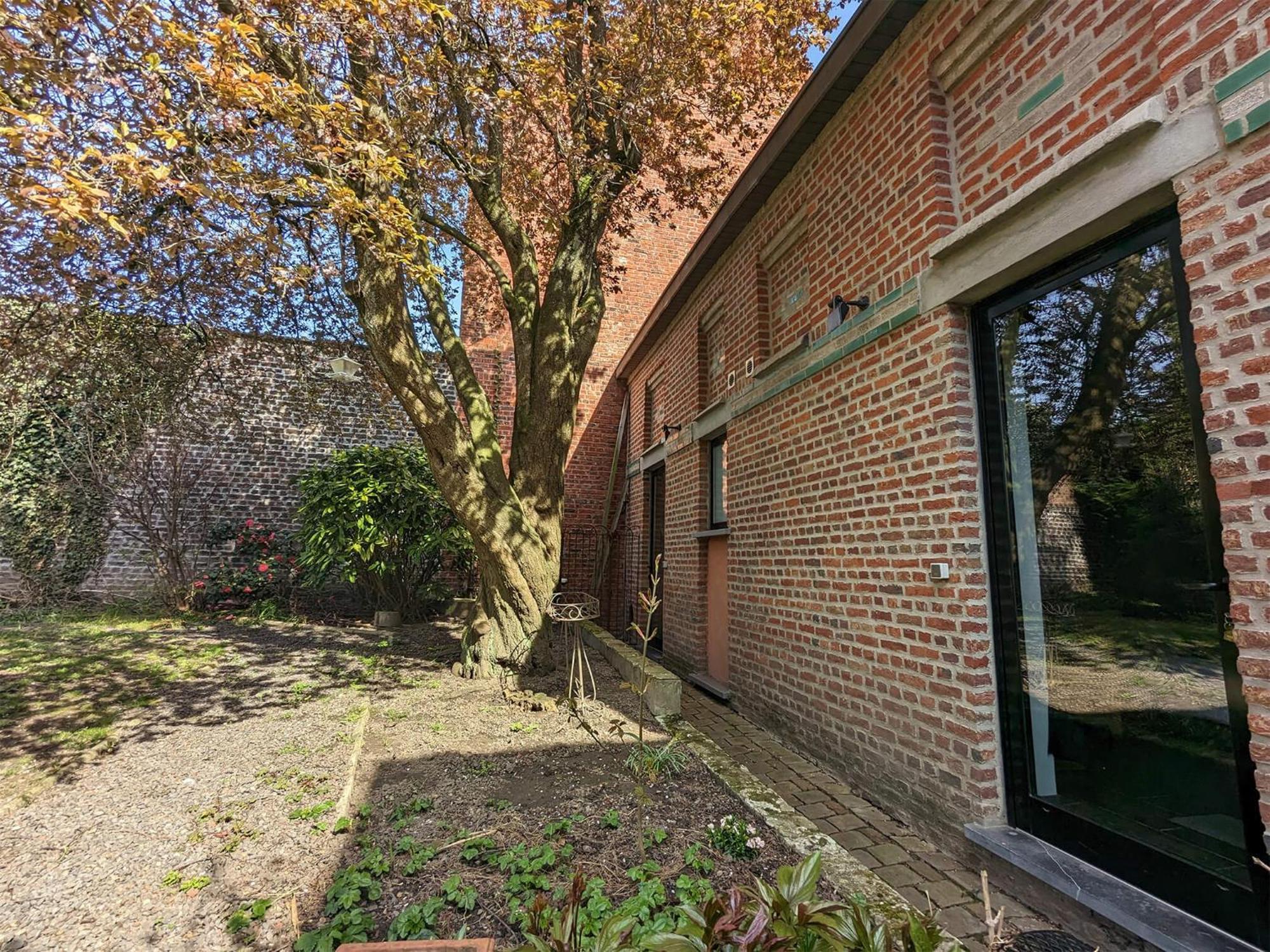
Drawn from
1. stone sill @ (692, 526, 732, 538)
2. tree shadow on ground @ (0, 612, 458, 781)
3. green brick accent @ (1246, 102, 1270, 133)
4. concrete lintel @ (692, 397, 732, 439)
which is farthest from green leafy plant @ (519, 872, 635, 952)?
concrete lintel @ (692, 397, 732, 439)

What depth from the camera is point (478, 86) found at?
16.0ft

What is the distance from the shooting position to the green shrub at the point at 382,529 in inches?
336

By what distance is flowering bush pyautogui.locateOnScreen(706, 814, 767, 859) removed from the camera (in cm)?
277

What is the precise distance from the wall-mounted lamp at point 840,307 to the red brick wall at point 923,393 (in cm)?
8

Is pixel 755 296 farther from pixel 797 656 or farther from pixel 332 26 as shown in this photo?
pixel 332 26

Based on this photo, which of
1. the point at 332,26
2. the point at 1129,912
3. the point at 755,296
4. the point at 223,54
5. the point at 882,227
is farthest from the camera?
the point at 755,296

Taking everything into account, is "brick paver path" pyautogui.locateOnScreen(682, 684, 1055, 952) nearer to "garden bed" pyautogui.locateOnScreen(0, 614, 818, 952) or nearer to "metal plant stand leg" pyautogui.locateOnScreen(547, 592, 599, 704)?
"garden bed" pyautogui.locateOnScreen(0, 614, 818, 952)

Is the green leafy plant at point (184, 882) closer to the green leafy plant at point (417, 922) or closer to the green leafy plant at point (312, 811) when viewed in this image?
the green leafy plant at point (312, 811)

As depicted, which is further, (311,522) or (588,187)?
(311,522)

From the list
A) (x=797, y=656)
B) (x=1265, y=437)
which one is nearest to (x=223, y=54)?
(x=1265, y=437)

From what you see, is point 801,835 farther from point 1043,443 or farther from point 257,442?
point 257,442

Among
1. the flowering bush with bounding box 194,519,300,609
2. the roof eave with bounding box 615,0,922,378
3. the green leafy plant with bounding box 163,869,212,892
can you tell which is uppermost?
the roof eave with bounding box 615,0,922,378

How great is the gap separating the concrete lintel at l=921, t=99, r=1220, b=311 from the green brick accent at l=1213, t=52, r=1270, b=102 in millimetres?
46

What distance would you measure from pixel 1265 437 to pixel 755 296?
13.6 feet
